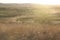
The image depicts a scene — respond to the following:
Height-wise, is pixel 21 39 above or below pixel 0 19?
below

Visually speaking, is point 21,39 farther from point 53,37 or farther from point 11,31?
point 53,37

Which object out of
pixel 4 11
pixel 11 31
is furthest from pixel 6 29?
pixel 4 11

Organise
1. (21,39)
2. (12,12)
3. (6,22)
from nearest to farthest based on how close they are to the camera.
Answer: (21,39) < (6,22) < (12,12)

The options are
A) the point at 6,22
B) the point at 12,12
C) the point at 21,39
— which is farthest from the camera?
the point at 12,12

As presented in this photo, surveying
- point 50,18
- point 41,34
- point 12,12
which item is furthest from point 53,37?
point 12,12

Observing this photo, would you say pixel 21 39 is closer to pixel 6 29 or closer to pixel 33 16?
pixel 6 29

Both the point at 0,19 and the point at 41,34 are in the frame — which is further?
the point at 0,19
